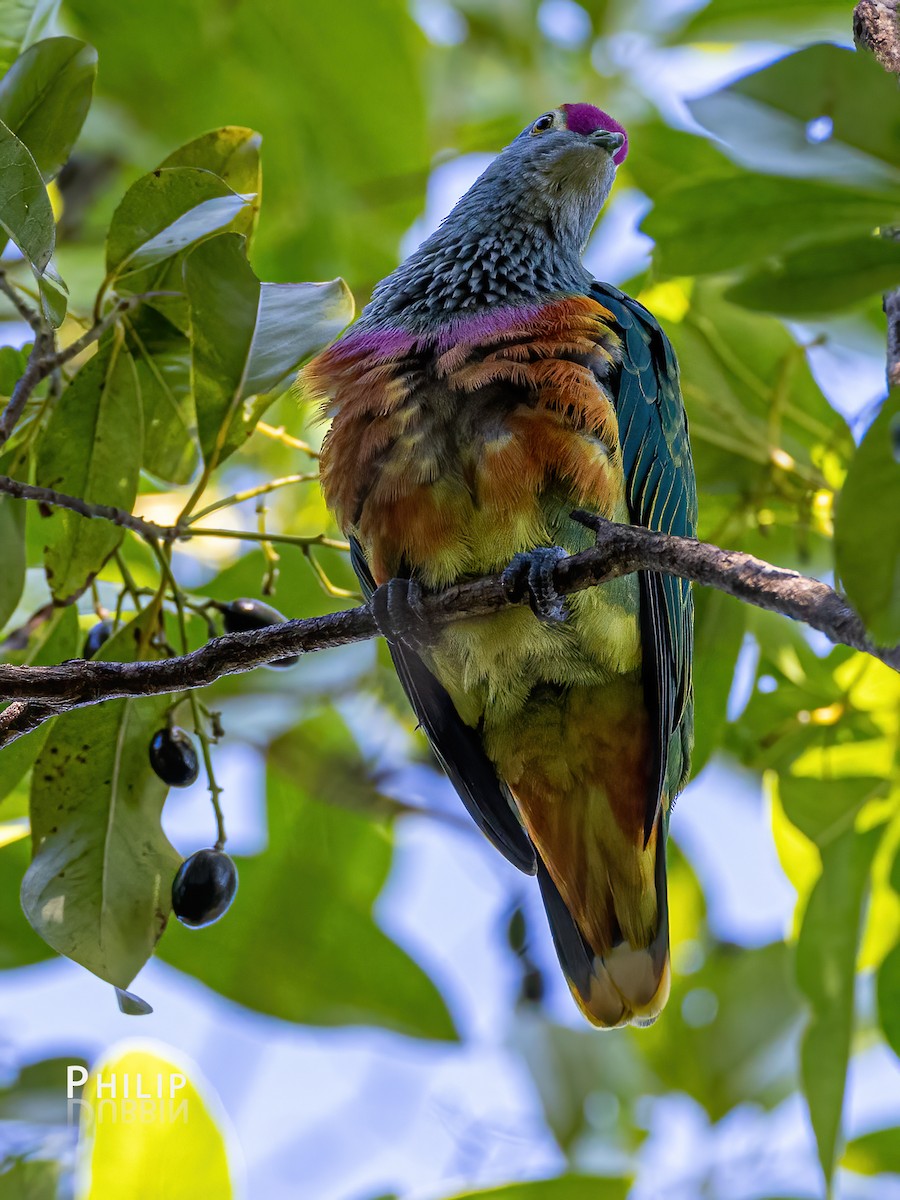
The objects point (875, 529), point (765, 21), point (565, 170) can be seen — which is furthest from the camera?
point (765, 21)

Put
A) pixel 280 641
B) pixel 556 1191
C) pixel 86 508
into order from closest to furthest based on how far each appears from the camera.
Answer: pixel 280 641 < pixel 86 508 < pixel 556 1191

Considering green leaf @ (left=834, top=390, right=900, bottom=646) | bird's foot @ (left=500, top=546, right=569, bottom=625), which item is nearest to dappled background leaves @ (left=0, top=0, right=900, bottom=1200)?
green leaf @ (left=834, top=390, right=900, bottom=646)

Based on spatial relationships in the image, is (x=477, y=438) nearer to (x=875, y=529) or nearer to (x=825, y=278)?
(x=825, y=278)

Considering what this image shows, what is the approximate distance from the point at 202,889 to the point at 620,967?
0.96m

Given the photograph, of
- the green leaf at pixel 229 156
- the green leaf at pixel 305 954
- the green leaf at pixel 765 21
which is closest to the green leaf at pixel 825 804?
the green leaf at pixel 305 954

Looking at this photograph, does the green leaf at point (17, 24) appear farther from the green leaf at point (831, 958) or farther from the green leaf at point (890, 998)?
the green leaf at point (890, 998)

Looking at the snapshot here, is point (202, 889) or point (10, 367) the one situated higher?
point (10, 367)

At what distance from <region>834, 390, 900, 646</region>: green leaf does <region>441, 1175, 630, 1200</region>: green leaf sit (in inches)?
73.4

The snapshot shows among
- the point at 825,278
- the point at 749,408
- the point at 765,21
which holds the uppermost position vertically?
the point at 765,21

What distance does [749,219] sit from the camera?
241 centimetres

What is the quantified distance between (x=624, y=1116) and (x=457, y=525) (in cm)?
225

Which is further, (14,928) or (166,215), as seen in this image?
(14,928)

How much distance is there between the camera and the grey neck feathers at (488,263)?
255 centimetres

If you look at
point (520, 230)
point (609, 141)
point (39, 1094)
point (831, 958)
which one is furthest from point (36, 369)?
point (831, 958)
